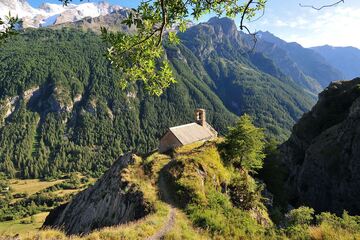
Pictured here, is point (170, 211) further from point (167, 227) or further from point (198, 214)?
point (167, 227)

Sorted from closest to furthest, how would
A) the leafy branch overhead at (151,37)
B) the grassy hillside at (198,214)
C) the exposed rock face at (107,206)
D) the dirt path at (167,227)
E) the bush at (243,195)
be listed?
1. the leafy branch overhead at (151,37)
2. the grassy hillside at (198,214)
3. the dirt path at (167,227)
4. the exposed rock face at (107,206)
5. the bush at (243,195)

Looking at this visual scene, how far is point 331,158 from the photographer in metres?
70.3

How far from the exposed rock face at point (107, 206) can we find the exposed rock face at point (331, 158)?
147 feet

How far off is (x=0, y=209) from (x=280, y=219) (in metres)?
171

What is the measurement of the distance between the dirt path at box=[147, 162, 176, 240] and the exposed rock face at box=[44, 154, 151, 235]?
2.33 meters

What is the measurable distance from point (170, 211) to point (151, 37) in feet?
67.4

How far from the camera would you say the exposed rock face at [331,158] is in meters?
64.8

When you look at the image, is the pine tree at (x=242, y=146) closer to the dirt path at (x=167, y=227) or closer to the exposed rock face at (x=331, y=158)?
the dirt path at (x=167, y=227)

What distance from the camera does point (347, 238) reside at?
13.5 m

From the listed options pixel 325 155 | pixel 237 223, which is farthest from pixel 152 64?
pixel 325 155

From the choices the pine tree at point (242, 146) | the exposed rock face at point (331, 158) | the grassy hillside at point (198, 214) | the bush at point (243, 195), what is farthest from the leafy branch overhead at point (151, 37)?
the exposed rock face at point (331, 158)

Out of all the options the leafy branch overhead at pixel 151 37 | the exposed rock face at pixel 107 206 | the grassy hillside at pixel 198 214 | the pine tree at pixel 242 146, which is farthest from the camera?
the pine tree at pixel 242 146

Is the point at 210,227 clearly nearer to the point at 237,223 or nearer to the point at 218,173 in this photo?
the point at 237,223

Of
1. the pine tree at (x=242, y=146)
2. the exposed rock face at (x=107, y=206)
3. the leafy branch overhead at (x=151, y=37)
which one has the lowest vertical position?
the exposed rock face at (x=107, y=206)
